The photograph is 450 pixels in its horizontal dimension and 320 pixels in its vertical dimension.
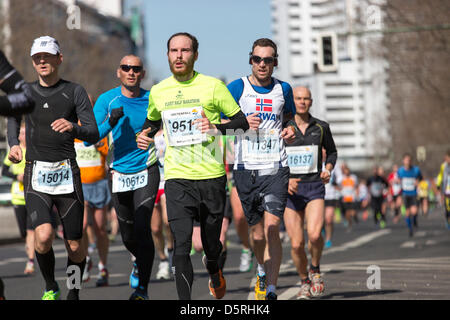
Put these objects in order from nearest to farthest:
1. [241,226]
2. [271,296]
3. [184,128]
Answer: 1. [184,128]
2. [271,296]
3. [241,226]

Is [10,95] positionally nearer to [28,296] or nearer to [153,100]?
[153,100]

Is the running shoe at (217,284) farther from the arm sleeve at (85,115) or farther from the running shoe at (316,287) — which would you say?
the running shoe at (316,287)

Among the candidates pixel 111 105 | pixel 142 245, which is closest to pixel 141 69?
pixel 111 105

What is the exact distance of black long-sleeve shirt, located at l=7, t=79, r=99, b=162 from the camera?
8.41m

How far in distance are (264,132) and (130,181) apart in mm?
1470

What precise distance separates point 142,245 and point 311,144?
2.36 m

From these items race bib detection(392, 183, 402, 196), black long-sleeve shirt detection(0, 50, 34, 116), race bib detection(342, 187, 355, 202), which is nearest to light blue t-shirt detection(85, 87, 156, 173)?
black long-sleeve shirt detection(0, 50, 34, 116)

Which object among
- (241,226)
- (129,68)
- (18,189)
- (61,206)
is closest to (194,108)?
(61,206)

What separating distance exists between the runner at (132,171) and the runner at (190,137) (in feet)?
4.93

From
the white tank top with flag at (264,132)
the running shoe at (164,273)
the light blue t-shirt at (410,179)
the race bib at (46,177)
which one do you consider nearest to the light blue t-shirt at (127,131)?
the white tank top with flag at (264,132)

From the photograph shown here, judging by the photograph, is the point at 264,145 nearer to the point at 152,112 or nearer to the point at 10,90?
the point at 152,112

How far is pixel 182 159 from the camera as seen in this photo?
8.05 meters

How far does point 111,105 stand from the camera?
32.3ft

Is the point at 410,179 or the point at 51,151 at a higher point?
the point at 51,151
